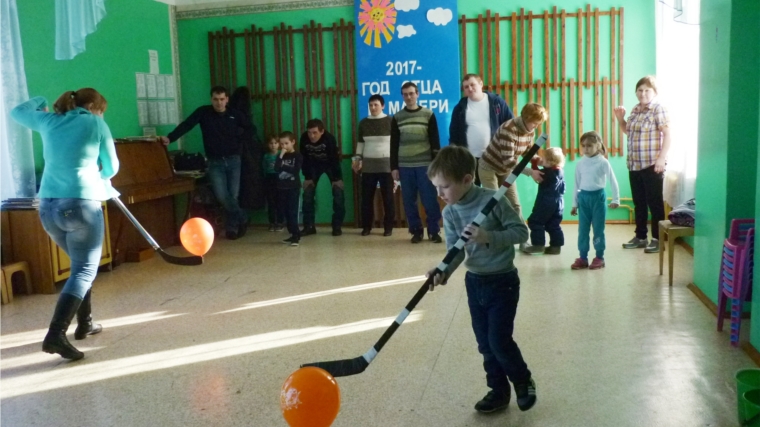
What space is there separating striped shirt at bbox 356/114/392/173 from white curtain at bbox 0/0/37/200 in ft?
10.1

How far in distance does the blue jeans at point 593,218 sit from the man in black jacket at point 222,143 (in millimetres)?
3607

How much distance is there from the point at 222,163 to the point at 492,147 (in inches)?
122

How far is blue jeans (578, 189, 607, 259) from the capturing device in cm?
538

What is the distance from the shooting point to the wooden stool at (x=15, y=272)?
5086 mm

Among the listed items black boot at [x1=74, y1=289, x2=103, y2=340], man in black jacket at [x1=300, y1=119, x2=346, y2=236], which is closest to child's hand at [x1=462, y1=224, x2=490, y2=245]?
black boot at [x1=74, y1=289, x2=103, y2=340]

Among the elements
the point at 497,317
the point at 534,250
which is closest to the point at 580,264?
the point at 534,250

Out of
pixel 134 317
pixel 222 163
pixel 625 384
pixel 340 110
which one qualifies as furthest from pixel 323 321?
pixel 340 110

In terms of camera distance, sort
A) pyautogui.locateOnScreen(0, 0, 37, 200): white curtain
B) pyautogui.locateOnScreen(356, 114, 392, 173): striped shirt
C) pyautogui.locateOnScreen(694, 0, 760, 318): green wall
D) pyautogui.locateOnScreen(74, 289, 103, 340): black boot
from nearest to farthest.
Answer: pyautogui.locateOnScreen(694, 0, 760, 318): green wall → pyautogui.locateOnScreen(74, 289, 103, 340): black boot → pyautogui.locateOnScreen(0, 0, 37, 200): white curtain → pyautogui.locateOnScreen(356, 114, 392, 173): striped shirt

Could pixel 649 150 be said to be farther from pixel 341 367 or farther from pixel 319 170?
pixel 341 367

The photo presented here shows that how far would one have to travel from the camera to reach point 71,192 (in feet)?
12.0

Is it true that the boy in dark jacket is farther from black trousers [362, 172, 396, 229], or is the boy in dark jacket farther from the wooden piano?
the wooden piano

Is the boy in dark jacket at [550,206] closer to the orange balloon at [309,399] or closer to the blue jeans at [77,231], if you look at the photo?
the blue jeans at [77,231]

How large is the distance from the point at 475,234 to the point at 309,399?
79 centimetres

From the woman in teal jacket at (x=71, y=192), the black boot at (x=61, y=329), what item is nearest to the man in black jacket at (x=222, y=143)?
the woman in teal jacket at (x=71, y=192)
